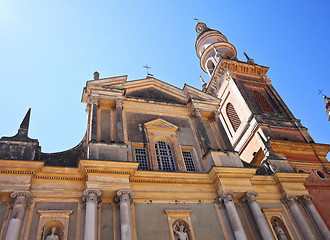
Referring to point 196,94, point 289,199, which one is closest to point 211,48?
point 196,94

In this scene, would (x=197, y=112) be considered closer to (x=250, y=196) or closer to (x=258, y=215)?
(x=250, y=196)

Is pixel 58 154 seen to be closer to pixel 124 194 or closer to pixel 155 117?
pixel 124 194

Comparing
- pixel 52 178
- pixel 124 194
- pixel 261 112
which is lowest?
pixel 124 194

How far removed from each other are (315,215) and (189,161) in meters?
6.11

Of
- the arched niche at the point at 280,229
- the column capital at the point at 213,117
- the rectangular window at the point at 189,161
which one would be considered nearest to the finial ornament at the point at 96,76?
the rectangular window at the point at 189,161

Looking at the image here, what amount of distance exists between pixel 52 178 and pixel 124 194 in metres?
2.78

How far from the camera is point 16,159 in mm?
10859

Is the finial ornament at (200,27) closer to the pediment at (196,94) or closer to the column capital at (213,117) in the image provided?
the pediment at (196,94)

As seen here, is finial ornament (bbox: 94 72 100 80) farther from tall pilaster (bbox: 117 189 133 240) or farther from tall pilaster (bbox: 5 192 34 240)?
tall pilaster (bbox: 5 192 34 240)

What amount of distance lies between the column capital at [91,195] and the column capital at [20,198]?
1.81m

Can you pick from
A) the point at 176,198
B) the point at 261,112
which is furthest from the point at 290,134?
the point at 176,198

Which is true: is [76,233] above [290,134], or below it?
below

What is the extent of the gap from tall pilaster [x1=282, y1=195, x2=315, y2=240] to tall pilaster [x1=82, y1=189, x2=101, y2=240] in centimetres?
856

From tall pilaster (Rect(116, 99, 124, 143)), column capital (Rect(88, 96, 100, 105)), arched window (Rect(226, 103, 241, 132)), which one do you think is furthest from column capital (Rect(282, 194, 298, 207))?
column capital (Rect(88, 96, 100, 105))
